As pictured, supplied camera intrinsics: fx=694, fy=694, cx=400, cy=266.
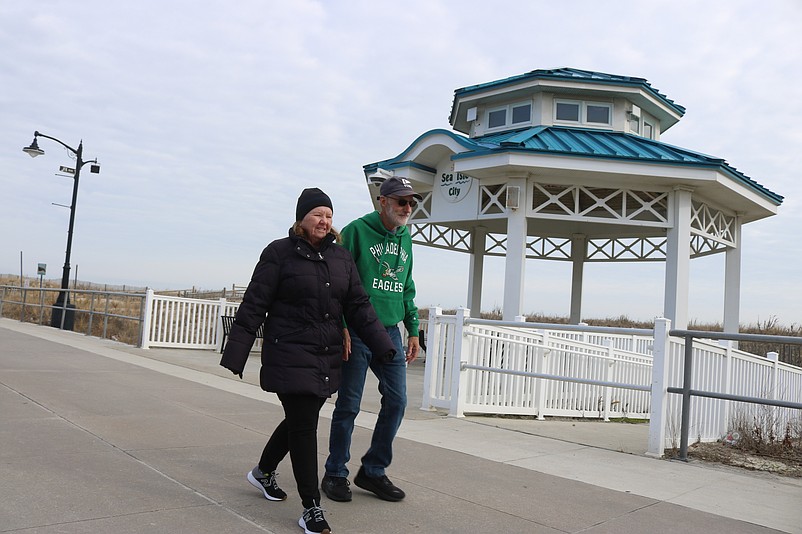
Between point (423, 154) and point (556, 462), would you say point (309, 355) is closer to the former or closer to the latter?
point (556, 462)

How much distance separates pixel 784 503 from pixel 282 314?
12.3 ft

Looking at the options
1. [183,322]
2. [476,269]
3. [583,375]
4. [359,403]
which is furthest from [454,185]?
[359,403]

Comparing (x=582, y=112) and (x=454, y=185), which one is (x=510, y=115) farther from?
(x=454, y=185)

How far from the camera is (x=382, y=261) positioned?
4.45 metres

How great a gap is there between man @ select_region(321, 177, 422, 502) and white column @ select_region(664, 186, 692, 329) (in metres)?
11.0

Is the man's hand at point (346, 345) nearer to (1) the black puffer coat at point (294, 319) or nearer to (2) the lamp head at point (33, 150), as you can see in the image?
(1) the black puffer coat at point (294, 319)

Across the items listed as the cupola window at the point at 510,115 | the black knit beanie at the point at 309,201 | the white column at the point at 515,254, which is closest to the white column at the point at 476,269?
the cupola window at the point at 510,115

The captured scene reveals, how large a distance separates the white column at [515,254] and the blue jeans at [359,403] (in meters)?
10.5

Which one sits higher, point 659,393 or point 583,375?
point 659,393

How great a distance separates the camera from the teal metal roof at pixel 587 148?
45.9 ft

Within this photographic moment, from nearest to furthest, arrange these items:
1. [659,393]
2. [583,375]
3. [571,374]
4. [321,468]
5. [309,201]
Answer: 1. [309,201]
2. [321,468]
3. [659,393]
4. [571,374]
5. [583,375]

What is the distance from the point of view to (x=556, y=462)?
586cm

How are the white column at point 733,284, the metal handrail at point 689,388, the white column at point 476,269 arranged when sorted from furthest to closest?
the white column at point 476,269 → the white column at point 733,284 → the metal handrail at point 689,388

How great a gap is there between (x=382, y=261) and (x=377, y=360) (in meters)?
0.69
